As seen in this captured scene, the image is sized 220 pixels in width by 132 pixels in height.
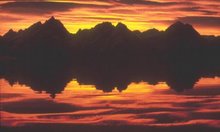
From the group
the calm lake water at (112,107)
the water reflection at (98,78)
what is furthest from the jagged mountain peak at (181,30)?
the calm lake water at (112,107)

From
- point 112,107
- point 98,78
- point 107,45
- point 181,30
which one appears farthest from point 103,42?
point 112,107

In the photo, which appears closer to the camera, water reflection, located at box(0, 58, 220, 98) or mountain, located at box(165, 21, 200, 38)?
water reflection, located at box(0, 58, 220, 98)

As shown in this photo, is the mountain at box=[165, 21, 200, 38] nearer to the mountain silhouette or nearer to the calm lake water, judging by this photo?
the mountain silhouette

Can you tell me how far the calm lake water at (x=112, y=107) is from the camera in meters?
27.6

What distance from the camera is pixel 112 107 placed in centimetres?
3328

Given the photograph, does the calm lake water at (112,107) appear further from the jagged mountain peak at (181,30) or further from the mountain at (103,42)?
the jagged mountain peak at (181,30)

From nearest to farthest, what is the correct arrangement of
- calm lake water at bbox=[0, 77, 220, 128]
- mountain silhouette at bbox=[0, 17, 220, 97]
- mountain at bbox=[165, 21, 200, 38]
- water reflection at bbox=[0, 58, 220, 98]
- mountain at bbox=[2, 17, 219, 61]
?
calm lake water at bbox=[0, 77, 220, 128] < water reflection at bbox=[0, 58, 220, 98] < mountain silhouette at bbox=[0, 17, 220, 97] < mountain at bbox=[2, 17, 219, 61] < mountain at bbox=[165, 21, 200, 38]

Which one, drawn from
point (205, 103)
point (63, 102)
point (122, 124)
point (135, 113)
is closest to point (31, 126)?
point (122, 124)

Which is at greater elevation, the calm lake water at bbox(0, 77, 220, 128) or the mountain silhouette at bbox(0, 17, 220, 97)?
the mountain silhouette at bbox(0, 17, 220, 97)

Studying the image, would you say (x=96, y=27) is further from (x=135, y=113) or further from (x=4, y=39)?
(x=135, y=113)

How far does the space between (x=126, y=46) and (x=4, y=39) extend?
149 feet

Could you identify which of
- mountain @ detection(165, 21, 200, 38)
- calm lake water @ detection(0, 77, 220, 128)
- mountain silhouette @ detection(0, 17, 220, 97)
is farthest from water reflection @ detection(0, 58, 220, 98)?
mountain @ detection(165, 21, 200, 38)

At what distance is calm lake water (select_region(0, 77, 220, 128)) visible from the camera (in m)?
27.6

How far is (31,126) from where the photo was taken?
2544 centimetres
